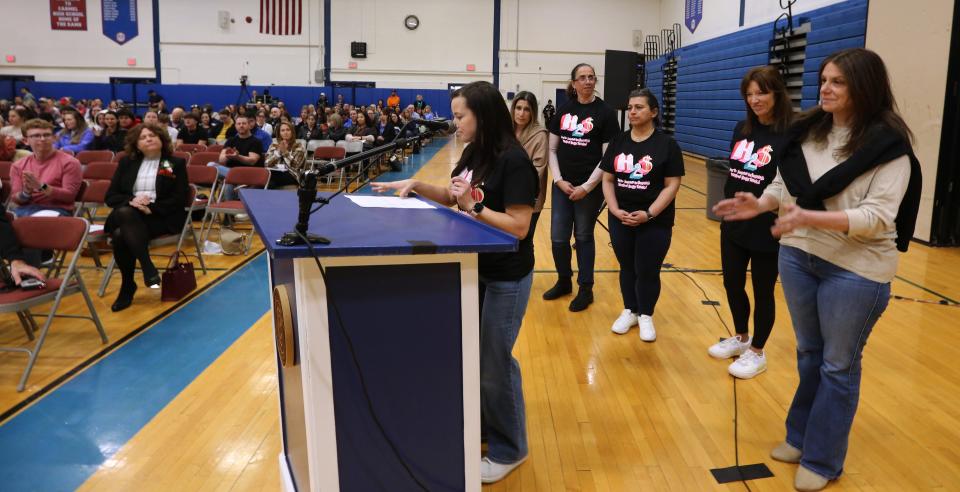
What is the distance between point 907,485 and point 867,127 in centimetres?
137

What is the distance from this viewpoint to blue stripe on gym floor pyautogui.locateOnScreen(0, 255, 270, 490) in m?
2.77

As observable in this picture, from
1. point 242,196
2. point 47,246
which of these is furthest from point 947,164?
point 47,246

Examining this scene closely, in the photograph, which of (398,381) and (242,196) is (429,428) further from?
(242,196)

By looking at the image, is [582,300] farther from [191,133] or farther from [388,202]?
[191,133]

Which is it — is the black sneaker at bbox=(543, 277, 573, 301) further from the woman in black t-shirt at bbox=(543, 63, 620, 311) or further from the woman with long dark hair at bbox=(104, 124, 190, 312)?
the woman with long dark hair at bbox=(104, 124, 190, 312)

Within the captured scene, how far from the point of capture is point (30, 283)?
12.0ft

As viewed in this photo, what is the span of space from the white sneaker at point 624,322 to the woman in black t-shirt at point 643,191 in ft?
0.48

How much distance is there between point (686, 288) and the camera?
5.44 meters

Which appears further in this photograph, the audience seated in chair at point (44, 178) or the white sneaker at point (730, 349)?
the audience seated in chair at point (44, 178)

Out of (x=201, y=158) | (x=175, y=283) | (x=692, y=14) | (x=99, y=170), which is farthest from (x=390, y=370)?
(x=692, y=14)

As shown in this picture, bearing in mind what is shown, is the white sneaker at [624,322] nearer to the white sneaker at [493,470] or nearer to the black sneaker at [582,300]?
the black sneaker at [582,300]

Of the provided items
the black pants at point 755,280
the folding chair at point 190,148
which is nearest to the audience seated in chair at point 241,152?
the folding chair at point 190,148

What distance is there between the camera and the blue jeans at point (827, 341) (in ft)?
7.49

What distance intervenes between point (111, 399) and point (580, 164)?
3.02 meters
